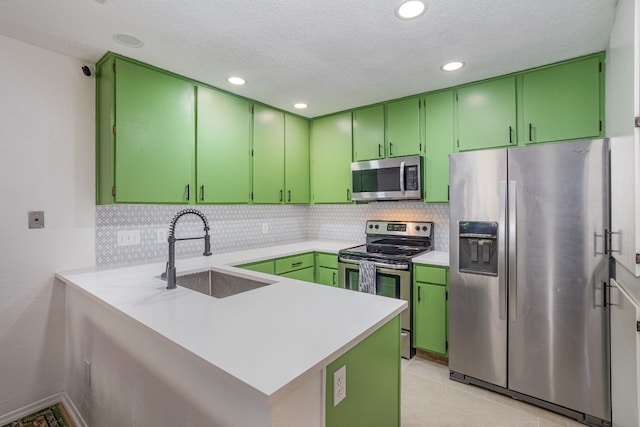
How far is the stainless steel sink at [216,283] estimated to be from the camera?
6.47 ft

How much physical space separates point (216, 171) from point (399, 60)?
180cm

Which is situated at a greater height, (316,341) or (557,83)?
(557,83)

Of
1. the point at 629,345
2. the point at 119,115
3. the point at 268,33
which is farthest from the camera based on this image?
the point at 119,115

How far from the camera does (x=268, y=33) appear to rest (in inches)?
76.7

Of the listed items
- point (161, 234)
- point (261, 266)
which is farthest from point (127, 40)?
point (261, 266)

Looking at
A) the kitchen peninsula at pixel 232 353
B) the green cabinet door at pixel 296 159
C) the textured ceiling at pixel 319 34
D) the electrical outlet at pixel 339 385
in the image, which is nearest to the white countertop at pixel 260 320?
the kitchen peninsula at pixel 232 353

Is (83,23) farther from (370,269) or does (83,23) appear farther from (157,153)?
(370,269)

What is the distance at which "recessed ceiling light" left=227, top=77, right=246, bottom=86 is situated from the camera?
2.63m

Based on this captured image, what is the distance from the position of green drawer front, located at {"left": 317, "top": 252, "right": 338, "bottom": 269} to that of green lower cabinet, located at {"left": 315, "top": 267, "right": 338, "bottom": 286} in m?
0.04

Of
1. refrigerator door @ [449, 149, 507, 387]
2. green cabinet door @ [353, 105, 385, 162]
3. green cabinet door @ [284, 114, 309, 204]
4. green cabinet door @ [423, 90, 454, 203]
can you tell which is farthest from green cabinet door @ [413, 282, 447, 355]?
green cabinet door @ [284, 114, 309, 204]

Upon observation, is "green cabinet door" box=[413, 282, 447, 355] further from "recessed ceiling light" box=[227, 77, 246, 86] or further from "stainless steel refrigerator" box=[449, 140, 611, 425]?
"recessed ceiling light" box=[227, 77, 246, 86]

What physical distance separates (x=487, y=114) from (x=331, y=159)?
5.48 feet

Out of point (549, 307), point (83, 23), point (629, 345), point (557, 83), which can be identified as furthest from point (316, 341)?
point (557, 83)

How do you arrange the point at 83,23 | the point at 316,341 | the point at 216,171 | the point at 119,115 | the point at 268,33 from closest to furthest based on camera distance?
the point at 316,341 → the point at 83,23 → the point at 268,33 → the point at 119,115 → the point at 216,171
